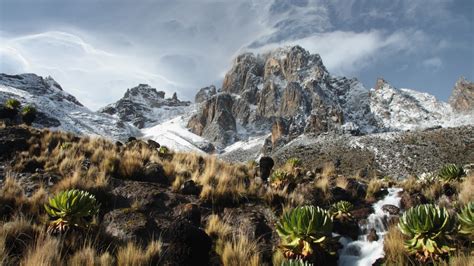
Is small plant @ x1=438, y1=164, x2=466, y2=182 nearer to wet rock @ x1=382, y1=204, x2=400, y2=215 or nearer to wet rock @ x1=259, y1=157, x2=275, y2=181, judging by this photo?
wet rock @ x1=382, y1=204, x2=400, y2=215

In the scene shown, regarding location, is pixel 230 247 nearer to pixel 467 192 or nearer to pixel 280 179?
pixel 280 179

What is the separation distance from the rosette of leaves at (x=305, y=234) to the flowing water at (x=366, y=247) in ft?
3.76

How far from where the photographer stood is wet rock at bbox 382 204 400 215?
378 inches

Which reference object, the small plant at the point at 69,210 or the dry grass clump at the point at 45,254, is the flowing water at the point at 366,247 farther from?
the dry grass clump at the point at 45,254

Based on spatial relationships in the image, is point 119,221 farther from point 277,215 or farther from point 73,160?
point 73,160

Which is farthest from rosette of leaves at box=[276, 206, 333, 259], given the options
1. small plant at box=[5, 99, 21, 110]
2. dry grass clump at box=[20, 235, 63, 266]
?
small plant at box=[5, 99, 21, 110]

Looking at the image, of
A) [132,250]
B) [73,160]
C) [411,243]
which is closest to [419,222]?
[411,243]

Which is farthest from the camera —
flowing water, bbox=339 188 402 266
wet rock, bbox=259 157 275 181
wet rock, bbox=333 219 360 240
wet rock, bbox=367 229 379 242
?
wet rock, bbox=259 157 275 181

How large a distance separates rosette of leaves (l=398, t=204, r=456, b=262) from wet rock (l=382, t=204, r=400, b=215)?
3.39 meters

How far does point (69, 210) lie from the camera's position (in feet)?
20.9

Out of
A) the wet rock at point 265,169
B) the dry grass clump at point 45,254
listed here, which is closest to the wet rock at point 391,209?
the wet rock at point 265,169

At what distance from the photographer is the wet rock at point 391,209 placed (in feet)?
31.5

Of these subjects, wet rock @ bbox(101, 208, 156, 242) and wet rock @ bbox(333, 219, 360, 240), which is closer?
wet rock @ bbox(101, 208, 156, 242)

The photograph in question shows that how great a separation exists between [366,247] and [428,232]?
82.5 inches
